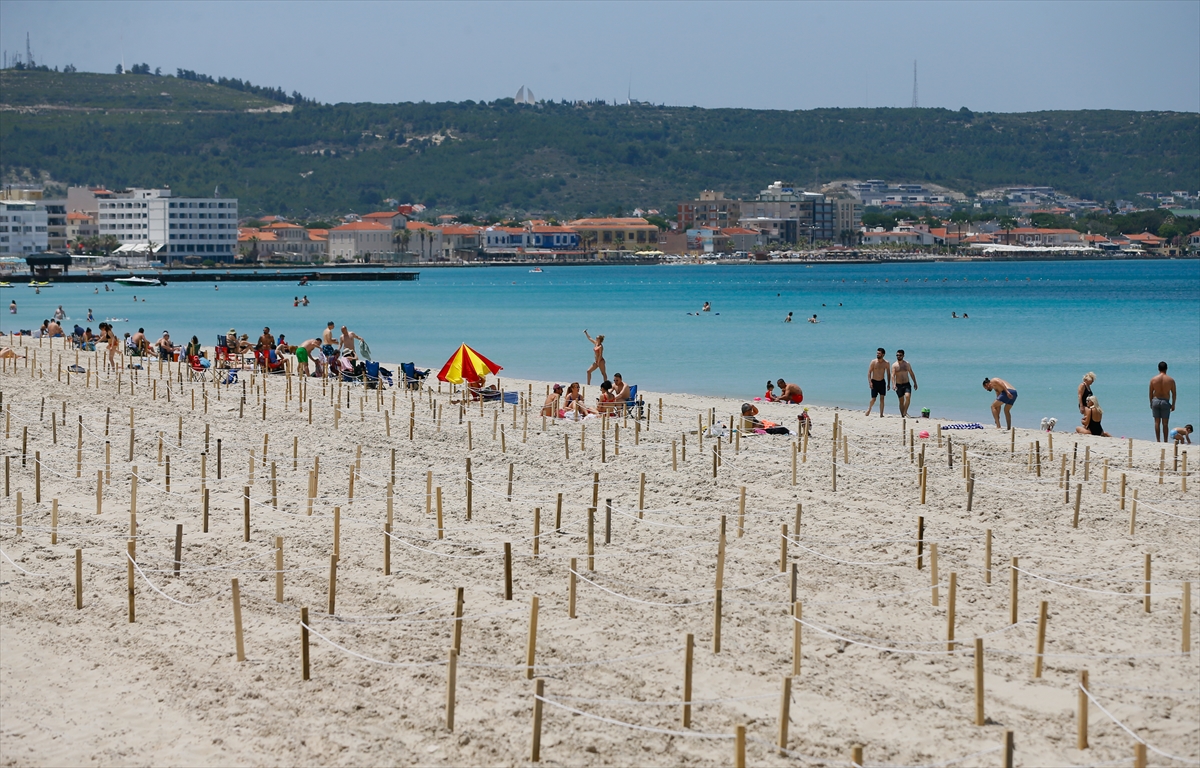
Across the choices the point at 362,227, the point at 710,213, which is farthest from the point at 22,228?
the point at 710,213

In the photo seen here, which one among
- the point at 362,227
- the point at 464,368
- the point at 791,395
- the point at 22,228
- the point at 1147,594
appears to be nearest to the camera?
the point at 1147,594

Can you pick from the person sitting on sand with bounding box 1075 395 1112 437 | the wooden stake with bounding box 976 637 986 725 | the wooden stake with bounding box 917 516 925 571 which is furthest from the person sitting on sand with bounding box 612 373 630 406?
the wooden stake with bounding box 976 637 986 725

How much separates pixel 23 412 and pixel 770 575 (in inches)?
498

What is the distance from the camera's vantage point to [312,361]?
27.2 meters

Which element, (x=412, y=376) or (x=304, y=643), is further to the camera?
(x=412, y=376)

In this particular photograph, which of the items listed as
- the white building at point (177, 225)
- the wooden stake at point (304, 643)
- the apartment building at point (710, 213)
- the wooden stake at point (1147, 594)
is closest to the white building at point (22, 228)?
the white building at point (177, 225)

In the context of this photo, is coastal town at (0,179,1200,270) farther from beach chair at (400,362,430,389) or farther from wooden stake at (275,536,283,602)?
wooden stake at (275,536,283,602)

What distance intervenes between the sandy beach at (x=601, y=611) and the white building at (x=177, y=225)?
394 ft

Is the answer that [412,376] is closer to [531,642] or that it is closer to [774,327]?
[531,642]

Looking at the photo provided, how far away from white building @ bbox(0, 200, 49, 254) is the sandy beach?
391 feet

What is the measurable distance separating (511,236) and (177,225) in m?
51.8

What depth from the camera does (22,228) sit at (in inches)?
4870

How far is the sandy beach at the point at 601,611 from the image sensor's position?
6.92 metres

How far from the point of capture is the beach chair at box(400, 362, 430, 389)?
75.3 ft
